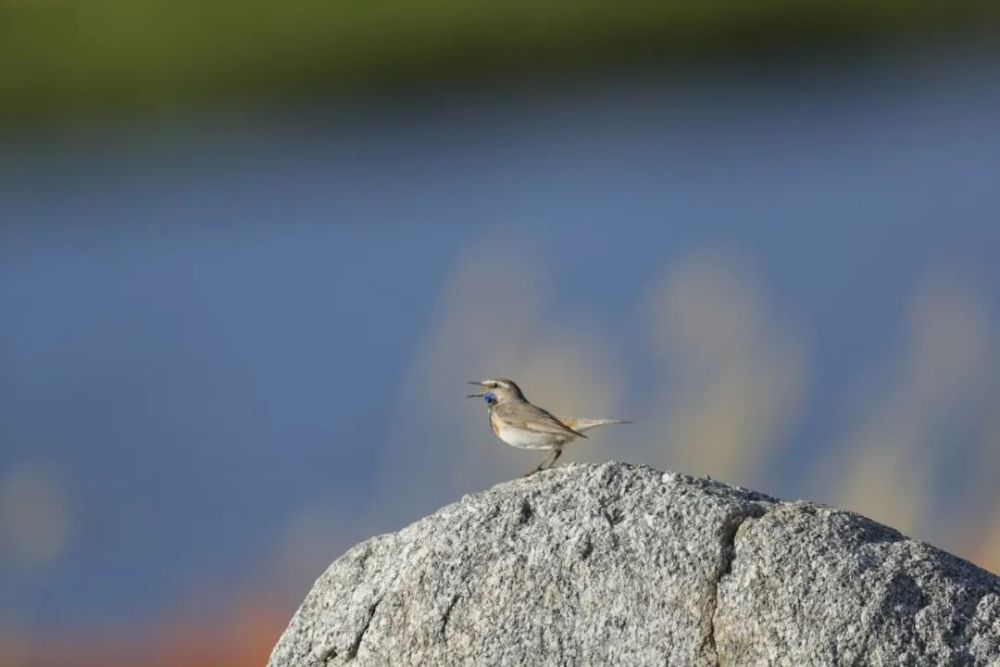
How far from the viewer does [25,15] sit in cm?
1073

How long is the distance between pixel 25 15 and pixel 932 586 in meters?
7.26

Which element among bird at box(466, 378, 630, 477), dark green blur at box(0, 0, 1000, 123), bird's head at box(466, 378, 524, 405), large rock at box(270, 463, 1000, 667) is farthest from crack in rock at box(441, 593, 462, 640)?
dark green blur at box(0, 0, 1000, 123)

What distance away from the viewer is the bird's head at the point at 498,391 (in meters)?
6.95

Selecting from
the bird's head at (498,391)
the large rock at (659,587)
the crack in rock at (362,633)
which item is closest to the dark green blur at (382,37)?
the bird's head at (498,391)

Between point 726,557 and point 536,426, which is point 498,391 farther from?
point 726,557

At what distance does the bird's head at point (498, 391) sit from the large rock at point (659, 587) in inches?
65.8

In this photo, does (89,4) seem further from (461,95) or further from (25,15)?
(461,95)

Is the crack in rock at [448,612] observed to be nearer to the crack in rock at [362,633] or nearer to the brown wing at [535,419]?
the crack in rock at [362,633]

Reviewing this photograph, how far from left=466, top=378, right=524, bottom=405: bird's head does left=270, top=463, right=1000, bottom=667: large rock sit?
167cm

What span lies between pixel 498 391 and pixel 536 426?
1.71 feet

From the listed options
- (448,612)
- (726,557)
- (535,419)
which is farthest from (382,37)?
(726,557)

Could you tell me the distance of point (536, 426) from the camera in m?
6.52

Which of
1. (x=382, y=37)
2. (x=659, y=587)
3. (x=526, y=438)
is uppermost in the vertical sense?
(x=382, y=37)

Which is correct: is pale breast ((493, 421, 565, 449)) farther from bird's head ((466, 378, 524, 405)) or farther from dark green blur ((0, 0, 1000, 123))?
dark green blur ((0, 0, 1000, 123))
